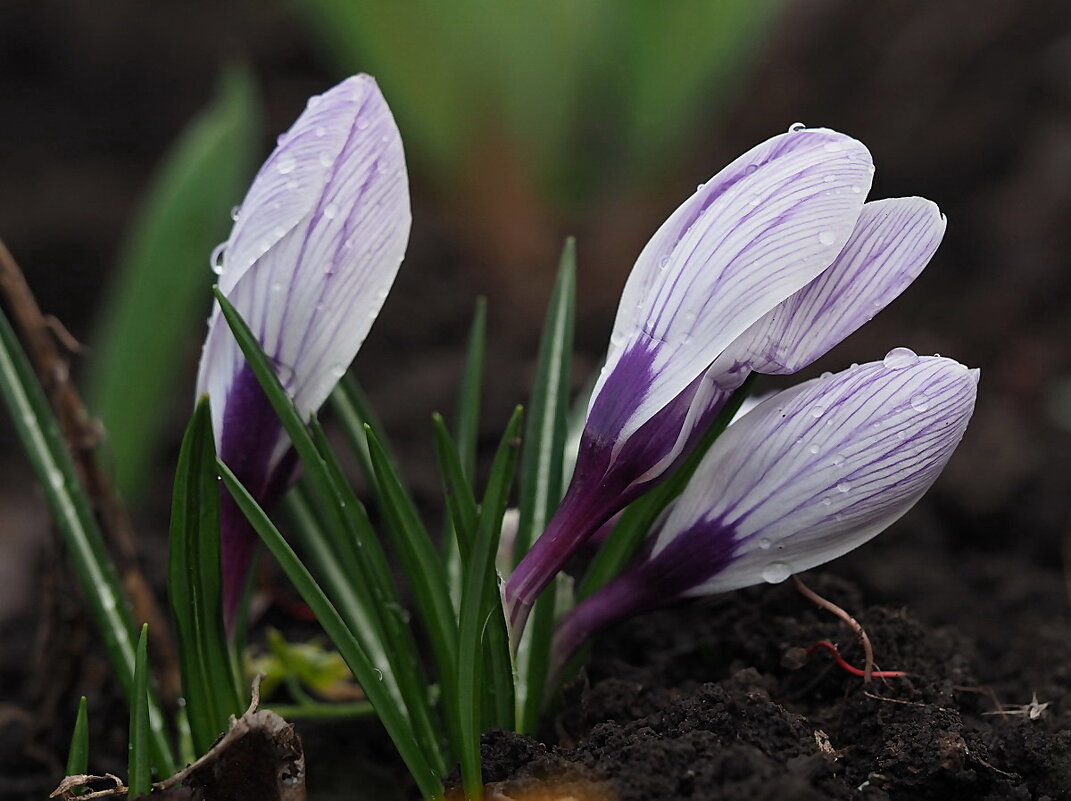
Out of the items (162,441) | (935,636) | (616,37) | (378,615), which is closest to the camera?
(378,615)

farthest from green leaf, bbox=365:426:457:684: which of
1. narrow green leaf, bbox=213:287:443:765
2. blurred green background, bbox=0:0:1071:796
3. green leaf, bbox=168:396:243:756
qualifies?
blurred green background, bbox=0:0:1071:796

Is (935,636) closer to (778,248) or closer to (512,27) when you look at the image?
(778,248)

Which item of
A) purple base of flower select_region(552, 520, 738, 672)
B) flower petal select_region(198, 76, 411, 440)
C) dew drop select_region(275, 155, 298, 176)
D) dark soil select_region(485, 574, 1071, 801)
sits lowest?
dark soil select_region(485, 574, 1071, 801)

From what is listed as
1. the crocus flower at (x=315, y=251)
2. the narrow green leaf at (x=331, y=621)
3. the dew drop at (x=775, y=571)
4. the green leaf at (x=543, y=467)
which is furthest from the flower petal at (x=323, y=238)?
the dew drop at (x=775, y=571)

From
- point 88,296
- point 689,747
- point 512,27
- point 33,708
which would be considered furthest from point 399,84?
point 689,747

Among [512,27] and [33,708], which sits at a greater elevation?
[512,27]

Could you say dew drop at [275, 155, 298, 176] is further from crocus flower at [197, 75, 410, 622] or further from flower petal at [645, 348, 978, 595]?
flower petal at [645, 348, 978, 595]
